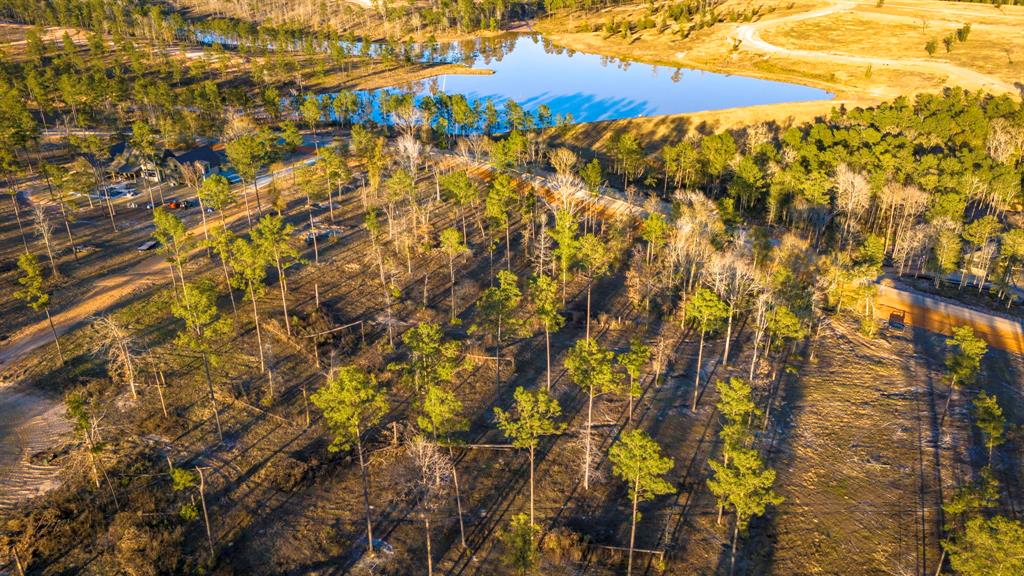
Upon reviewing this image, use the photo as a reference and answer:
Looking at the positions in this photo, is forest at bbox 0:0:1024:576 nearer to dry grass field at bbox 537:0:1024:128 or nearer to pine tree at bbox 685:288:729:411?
pine tree at bbox 685:288:729:411

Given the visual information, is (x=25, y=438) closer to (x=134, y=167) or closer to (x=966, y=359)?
(x=134, y=167)

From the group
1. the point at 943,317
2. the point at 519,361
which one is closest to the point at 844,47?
the point at 943,317

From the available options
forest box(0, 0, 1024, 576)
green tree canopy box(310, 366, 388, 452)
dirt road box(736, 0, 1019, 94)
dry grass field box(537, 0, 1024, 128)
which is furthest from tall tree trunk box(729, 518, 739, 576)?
dirt road box(736, 0, 1019, 94)

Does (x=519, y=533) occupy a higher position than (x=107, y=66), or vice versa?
(x=107, y=66)

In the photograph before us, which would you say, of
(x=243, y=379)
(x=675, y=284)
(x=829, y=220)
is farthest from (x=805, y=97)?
(x=243, y=379)

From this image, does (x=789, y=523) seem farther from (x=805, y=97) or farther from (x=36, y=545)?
(x=805, y=97)

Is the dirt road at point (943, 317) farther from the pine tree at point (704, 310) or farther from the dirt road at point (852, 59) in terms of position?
the dirt road at point (852, 59)
